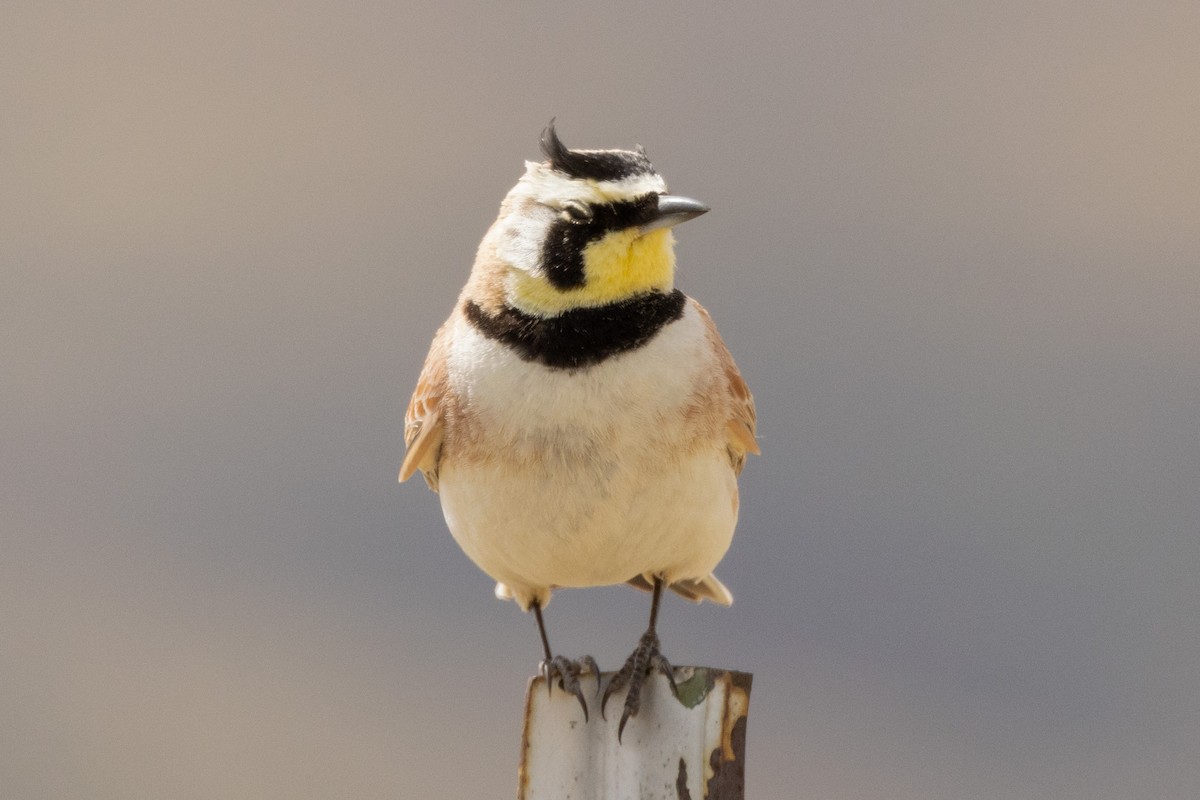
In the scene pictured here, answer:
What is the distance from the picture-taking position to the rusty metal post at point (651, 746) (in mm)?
3068

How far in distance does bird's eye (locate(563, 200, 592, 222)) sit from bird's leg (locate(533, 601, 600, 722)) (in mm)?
1107

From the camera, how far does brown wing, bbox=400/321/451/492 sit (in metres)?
4.18

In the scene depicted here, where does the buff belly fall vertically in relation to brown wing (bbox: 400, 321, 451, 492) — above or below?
below

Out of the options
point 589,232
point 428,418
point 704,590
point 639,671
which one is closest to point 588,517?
point 639,671

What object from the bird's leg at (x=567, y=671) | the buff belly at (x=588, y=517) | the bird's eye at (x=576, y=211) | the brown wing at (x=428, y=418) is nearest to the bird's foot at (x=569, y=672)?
the bird's leg at (x=567, y=671)

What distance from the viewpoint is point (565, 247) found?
3744mm

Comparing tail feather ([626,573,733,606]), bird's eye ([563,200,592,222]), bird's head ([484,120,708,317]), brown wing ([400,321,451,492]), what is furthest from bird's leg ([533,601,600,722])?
bird's eye ([563,200,592,222])

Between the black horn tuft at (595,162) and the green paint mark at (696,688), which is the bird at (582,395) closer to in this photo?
the black horn tuft at (595,162)

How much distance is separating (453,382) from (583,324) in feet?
1.67

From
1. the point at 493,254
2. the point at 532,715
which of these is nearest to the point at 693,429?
the point at 493,254

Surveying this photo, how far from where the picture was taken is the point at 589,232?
12.1 ft

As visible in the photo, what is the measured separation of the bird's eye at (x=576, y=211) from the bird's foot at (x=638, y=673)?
109cm

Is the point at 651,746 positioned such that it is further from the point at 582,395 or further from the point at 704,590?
the point at 704,590

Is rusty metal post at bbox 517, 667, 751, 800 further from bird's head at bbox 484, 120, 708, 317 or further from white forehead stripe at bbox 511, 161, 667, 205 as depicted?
white forehead stripe at bbox 511, 161, 667, 205
